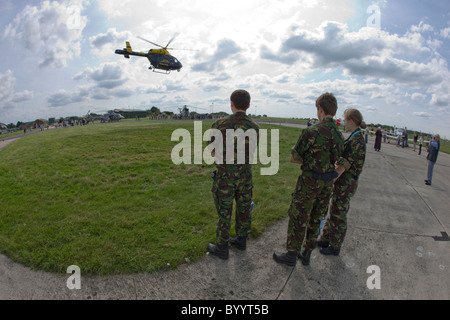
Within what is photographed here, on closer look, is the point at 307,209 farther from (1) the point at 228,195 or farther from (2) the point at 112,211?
(2) the point at 112,211

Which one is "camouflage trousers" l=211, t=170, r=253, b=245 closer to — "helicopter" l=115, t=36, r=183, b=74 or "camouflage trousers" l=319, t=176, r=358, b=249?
"camouflage trousers" l=319, t=176, r=358, b=249

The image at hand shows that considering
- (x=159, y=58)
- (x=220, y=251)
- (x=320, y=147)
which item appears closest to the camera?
(x=320, y=147)

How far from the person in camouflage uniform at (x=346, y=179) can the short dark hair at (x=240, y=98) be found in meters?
1.64

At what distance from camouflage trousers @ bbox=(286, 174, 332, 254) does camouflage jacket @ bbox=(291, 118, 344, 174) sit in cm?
21

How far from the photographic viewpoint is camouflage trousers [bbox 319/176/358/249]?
12.1 ft

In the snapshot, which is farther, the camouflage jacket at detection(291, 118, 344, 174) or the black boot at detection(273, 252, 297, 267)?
the black boot at detection(273, 252, 297, 267)

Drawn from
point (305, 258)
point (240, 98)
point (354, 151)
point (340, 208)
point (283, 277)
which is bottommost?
point (283, 277)

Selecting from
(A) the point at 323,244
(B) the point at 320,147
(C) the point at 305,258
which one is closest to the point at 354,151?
(B) the point at 320,147

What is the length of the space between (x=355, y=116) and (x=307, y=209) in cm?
170

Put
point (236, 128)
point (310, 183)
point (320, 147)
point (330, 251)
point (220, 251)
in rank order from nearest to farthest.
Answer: point (320, 147)
point (310, 183)
point (236, 128)
point (220, 251)
point (330, 251)

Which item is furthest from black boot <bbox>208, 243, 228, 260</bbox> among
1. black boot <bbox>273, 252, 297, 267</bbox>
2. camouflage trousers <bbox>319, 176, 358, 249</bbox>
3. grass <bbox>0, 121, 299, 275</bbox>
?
camouflage trousers <bbox>319, 176, 358, 249</bbox>

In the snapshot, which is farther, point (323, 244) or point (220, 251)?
point (323, 244)

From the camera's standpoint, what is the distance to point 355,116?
3.69 meters

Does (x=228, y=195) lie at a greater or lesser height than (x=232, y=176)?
lesser
